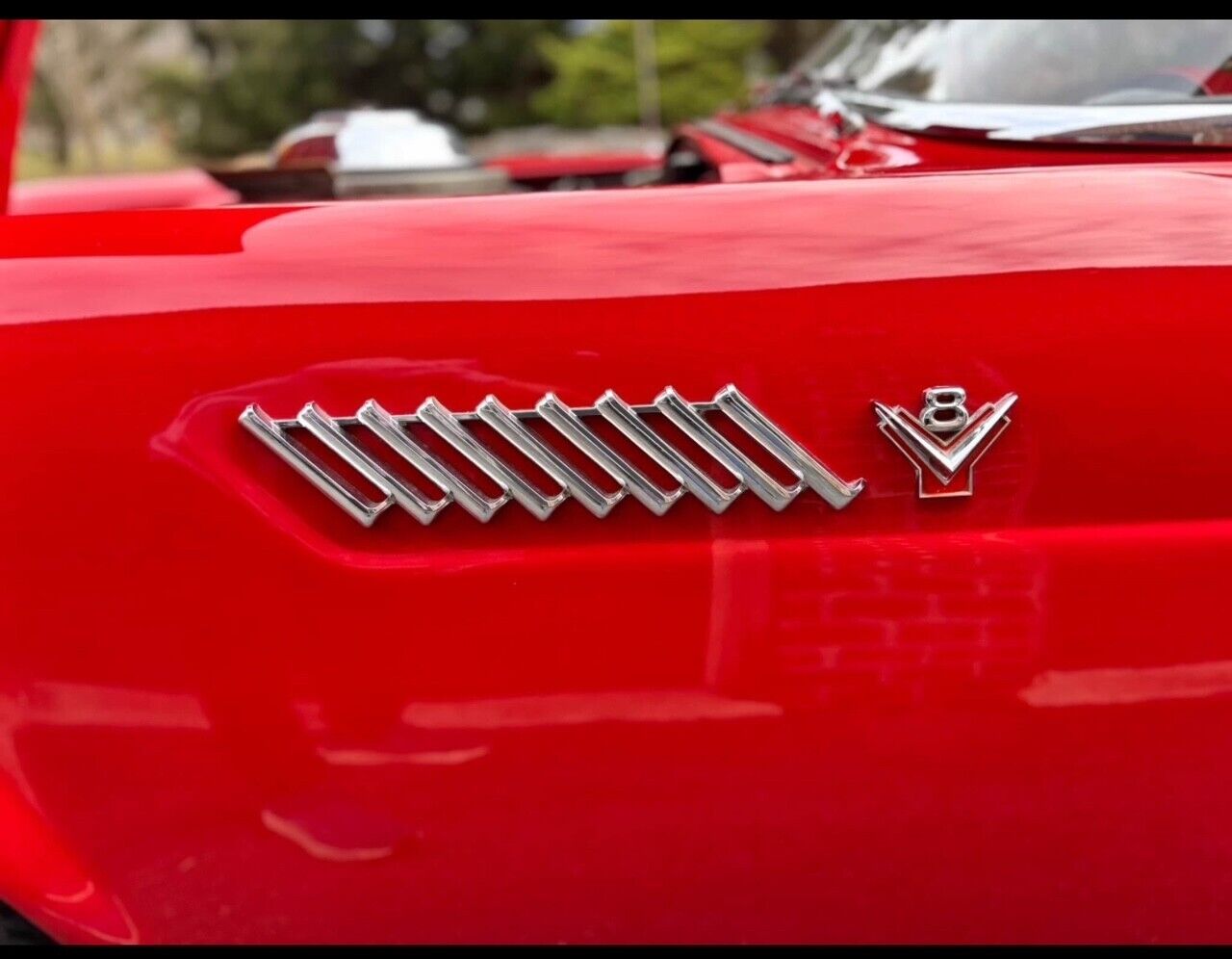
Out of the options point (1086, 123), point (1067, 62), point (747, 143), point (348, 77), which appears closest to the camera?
point (1086, 123)

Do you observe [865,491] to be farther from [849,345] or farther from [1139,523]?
[1139,523]

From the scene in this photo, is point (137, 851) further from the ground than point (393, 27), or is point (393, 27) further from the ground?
point (393, 27)

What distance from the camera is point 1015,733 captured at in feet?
3.71

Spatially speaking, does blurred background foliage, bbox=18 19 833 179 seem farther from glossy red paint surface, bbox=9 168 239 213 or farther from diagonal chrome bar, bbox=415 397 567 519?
diagonal chrome bar, bbox=415 397 567 519

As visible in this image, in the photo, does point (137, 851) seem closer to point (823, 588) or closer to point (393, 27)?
point (823, 588)

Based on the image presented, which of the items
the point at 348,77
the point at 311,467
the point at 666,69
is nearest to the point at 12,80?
the point at 311,467

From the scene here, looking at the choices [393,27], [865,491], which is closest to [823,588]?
[865,491]

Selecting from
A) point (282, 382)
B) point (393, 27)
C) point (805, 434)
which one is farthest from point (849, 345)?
point (393, 27)

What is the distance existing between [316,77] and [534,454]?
27532 millimetres

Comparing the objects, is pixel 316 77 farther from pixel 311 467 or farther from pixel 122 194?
pixel 311 467

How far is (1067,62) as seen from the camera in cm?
169

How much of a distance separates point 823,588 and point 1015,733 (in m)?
0.21

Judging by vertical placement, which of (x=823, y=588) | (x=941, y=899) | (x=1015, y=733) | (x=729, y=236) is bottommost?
(x=941, y=899)

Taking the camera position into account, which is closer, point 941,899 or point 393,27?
point 941,899
